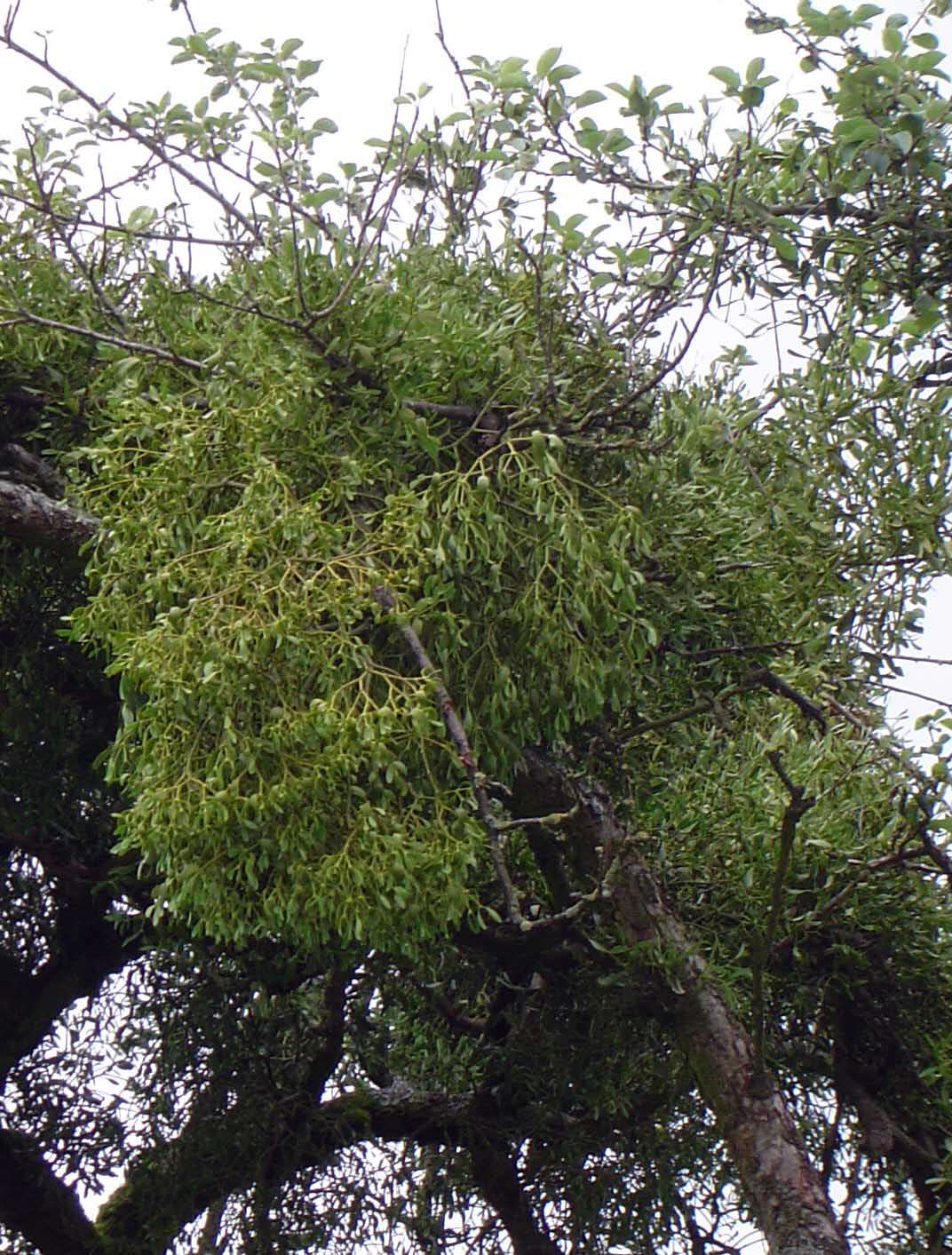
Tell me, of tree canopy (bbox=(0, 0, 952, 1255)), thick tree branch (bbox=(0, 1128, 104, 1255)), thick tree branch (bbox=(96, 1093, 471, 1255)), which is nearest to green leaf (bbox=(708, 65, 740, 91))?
tree canopy (bbox=(0, 0, 952, 1255))

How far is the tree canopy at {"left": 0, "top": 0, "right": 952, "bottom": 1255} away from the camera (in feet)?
5.06

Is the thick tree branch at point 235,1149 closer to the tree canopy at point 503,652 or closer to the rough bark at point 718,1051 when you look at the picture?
the tree canopy at point 503,652

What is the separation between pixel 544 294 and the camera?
6.08 feet

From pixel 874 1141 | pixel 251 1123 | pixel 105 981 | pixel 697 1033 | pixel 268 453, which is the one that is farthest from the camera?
pixel 105 981

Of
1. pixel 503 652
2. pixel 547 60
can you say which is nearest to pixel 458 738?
pixel 503 652

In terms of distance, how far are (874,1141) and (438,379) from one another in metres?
1.48

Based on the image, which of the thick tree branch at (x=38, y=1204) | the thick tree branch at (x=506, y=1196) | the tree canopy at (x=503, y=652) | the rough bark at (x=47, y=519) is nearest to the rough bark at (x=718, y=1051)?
the tree canopy at (x=503, y=652)

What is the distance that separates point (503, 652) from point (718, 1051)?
2.24ft

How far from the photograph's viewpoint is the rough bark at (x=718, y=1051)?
1842mm

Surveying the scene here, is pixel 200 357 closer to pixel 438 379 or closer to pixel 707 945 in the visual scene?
pixel 438 379

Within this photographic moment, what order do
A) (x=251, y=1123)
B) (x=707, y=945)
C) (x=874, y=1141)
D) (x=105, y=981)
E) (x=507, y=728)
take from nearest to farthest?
(x=507, y=728), (x=707, y=945), (x=874, y=1141), (x=251, y=1123), (x=105, y=981)

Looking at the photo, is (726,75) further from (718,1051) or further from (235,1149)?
(235,1149)

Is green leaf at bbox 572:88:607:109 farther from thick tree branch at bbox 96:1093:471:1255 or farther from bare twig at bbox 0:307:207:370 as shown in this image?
thick tree branch at bbox 96:1093:471:1255

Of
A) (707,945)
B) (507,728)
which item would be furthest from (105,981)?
(507,728)
